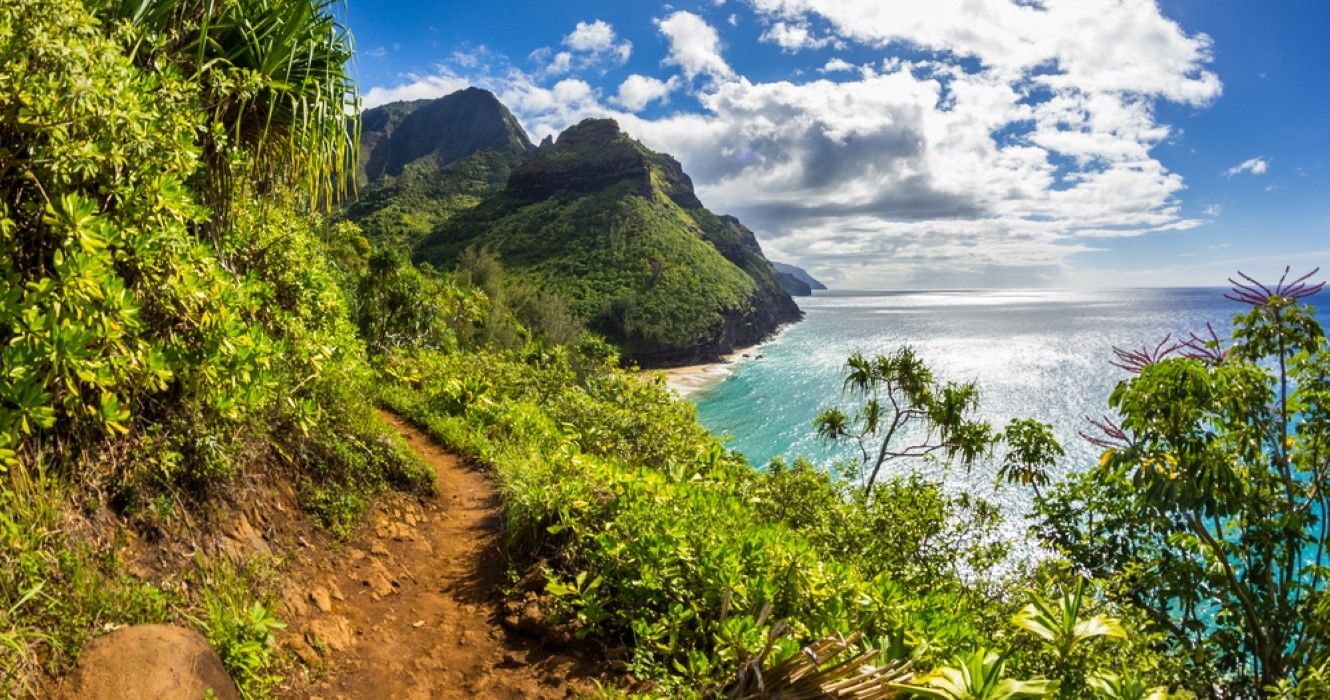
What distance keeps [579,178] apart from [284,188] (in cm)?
11184

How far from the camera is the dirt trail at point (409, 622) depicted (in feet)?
12.0

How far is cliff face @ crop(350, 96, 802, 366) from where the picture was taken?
79.3 m

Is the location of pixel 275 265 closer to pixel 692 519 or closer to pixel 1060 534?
pixel 692 519

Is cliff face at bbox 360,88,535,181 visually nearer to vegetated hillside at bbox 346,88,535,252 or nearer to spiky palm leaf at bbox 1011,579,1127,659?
vegetated hillside at bbox 346,88,535,252

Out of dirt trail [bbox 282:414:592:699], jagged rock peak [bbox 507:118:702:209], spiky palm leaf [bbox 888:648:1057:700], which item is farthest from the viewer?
jagged rock peak [bbox 507:118:702:209]

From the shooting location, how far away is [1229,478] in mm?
5453

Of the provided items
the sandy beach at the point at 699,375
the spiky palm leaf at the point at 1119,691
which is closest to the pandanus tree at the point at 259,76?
the spiky palm leaf at the point at 1119,691

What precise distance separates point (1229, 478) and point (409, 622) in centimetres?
690

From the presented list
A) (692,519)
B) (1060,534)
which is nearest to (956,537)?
(1060,534)

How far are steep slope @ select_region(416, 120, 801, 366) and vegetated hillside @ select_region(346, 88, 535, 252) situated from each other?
826 cm

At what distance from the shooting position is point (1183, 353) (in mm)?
5828

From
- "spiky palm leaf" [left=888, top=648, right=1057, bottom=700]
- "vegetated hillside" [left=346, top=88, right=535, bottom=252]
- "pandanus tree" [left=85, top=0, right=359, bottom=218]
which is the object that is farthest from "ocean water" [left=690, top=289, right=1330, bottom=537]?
"vegetated hillside" [left=346, top=88, right=535, bottom=252]

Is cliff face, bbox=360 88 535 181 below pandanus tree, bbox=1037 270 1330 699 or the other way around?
the other way around

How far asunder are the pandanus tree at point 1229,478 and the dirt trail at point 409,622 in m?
5.14
